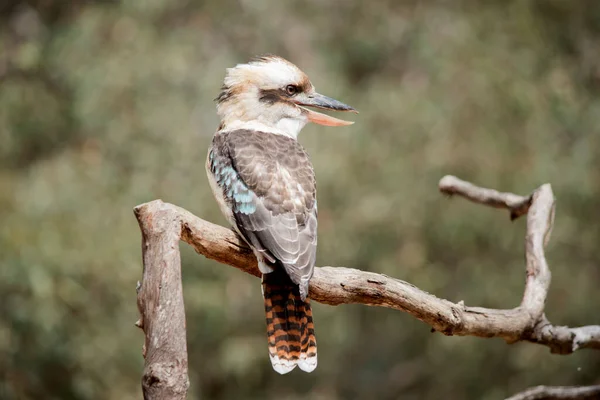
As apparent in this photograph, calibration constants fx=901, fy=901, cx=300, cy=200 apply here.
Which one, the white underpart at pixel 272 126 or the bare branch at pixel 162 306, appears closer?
the bare branch at pixel 162 306

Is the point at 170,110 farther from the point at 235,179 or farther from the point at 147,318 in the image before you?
the point at 147,318

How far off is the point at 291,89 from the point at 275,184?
476 millimetres

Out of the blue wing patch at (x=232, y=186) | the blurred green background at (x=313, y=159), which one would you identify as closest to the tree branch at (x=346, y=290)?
the blue wing patch at (x=232, y=186)

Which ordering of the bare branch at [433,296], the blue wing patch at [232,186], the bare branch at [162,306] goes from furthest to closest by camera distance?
the blue wing patch at [232,186]
the bare branch at [433,296]
the bare branch at [162,306]

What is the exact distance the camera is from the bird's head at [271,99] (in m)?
2.81

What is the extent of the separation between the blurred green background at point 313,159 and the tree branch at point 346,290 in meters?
2.39

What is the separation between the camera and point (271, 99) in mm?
2820

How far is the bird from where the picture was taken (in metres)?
2.28

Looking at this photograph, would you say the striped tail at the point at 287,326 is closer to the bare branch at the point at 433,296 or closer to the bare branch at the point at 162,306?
the bare branch at the point at 433,296

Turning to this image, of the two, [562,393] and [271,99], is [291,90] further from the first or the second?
[562,393]

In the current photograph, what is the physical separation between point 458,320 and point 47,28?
14.8 ft

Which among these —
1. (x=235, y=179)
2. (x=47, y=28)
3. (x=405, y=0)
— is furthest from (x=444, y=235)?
(x=235, y=179)

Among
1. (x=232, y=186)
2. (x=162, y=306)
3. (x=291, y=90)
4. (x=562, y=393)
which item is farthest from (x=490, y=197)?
(x=162, y=306)

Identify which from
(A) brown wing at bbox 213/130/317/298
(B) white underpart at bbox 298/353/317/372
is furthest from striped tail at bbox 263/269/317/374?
(A) brown wing at bbox 213/130/317/298
